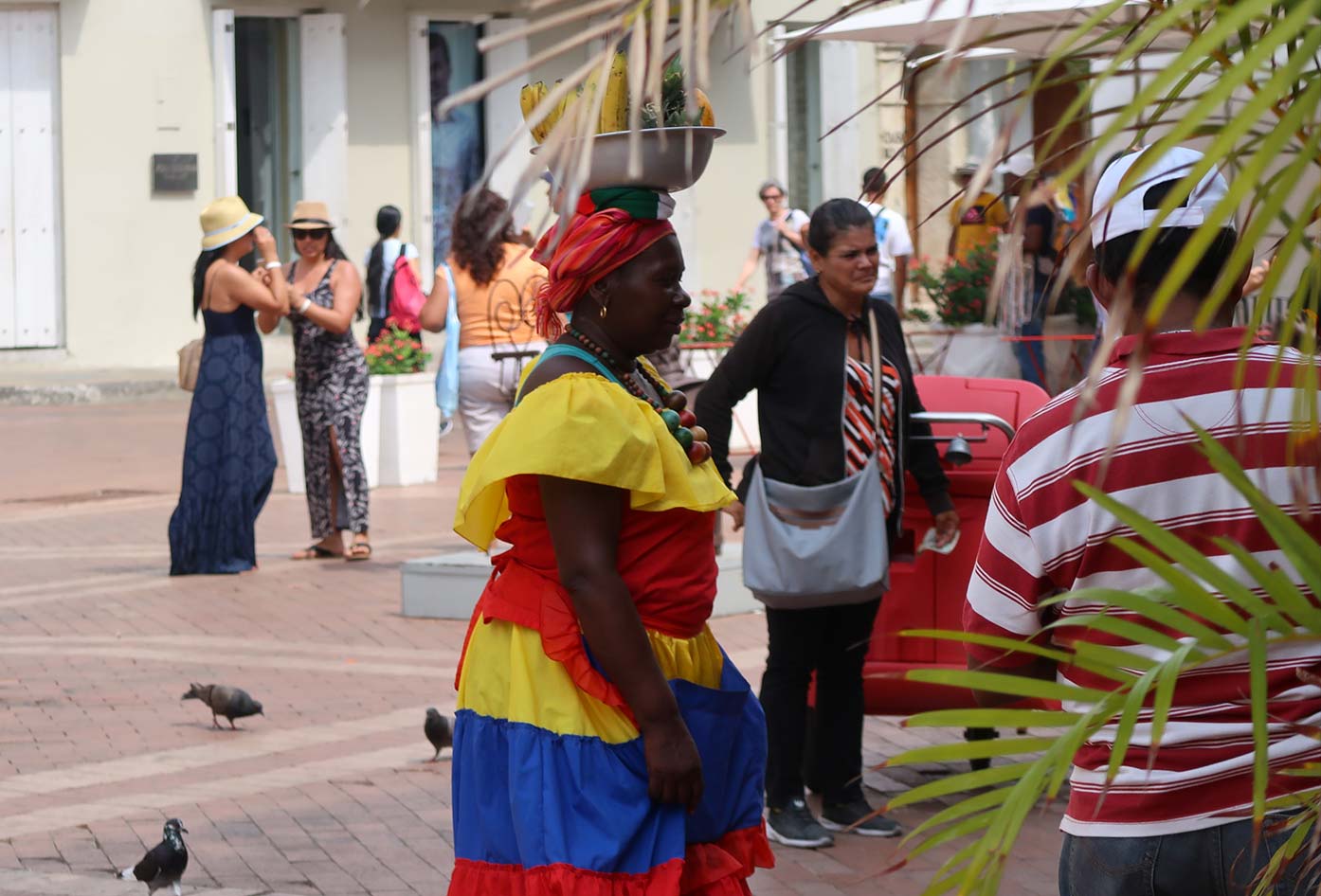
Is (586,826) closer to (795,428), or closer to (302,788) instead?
(795,428)

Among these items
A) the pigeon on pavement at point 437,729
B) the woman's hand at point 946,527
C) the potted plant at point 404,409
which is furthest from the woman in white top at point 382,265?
the woman's hand at point 946,527

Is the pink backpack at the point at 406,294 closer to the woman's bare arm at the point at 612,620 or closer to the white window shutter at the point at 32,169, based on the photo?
the white window shutter at the point at 32,169

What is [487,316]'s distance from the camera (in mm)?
9961

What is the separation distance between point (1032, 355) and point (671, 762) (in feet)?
34.9

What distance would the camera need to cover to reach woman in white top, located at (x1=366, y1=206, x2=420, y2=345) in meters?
16.5

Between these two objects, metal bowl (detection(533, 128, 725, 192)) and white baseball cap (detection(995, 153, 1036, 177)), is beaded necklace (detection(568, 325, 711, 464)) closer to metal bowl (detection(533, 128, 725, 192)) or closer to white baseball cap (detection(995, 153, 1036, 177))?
metal bowl (detection(533, 128, 725, 192))

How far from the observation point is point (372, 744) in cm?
700

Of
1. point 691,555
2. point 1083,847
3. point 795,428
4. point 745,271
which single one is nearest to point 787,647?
point 795,428

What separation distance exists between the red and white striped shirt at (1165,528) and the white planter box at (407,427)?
11.9 m

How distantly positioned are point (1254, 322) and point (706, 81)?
412 millimetres

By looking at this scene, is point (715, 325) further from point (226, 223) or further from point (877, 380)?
point (877, 380)

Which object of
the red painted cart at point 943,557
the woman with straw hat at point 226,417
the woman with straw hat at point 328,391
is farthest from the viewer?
the woman with straw hat at point 328,391

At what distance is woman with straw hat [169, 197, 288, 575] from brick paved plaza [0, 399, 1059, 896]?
0.92 feet

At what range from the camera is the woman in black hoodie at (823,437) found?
5.56 m
